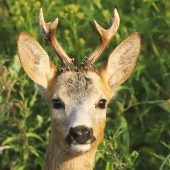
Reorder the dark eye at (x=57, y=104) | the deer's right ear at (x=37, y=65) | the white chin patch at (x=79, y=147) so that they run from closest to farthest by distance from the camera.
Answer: the white chin patch at (x=79, y=147) < the dark eye at (x=57, y=104) < the deer's right ear at (x=37, y=65)

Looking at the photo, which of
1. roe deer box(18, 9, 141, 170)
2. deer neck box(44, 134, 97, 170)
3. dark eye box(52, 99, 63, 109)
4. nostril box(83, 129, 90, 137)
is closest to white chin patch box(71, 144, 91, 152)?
roe deer box(18, 9, 141, 170)

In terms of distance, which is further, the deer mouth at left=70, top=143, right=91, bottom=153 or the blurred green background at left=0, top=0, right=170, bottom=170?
the blurred green background at left=0, top=0, right=170, bottom=170

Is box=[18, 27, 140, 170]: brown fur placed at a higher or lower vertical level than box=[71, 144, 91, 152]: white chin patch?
higher

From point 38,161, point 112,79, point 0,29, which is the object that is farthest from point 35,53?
point 0,29

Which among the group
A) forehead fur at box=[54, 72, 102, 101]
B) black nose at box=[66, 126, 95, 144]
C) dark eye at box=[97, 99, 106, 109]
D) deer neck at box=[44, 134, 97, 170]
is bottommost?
deer neck at box=[44, 134, 97, 170]

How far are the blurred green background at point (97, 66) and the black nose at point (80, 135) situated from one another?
1.29 meters

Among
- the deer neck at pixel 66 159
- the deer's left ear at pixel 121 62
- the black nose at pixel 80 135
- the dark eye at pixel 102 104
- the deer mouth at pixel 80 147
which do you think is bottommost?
the deer neck at pixel 66 159

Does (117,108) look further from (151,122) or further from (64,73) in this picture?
(64,73)

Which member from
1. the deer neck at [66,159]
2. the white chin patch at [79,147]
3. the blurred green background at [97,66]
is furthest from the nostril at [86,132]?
the blurred green background at [97,66]

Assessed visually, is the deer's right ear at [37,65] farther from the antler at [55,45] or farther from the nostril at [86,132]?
the nostril at [86,132]

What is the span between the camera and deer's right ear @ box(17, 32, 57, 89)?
14.8ft

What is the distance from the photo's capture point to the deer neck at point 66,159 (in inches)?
166

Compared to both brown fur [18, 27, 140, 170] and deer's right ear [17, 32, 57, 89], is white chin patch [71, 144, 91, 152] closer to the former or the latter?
brown fur [18, 27, 140, 170]

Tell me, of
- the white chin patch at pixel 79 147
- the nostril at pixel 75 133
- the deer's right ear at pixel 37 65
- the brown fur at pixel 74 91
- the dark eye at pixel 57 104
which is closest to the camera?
the nostril at pixel 75 133
